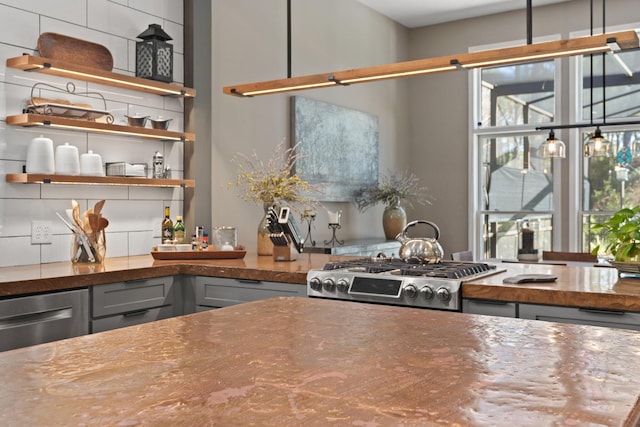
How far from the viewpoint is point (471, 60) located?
3.21 metres

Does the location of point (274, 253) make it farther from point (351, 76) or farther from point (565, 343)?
point (565, 343)

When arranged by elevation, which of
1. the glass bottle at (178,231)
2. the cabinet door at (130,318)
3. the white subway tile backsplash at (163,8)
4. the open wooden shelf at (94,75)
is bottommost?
the cabinet door at (130,318)

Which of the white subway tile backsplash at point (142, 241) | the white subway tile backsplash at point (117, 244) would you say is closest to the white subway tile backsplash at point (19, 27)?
the white subway tile backsplash at point (117, 244)

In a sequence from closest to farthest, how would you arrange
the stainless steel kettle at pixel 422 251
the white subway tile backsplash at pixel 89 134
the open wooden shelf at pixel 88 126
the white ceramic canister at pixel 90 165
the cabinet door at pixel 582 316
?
1. the cabinet door at pixel 582 316
2. the stainless steel kettle at pixel 422 251
3. the open wooden shelf at pixel 88 126
4. the white subway tile backsplash at pixel 89 134
5. the white ceramic canister at pixel 90 165

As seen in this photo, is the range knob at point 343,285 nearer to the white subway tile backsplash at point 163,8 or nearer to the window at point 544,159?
the white subway tile backsplash at point 163,8

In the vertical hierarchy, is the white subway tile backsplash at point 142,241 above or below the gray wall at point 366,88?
below

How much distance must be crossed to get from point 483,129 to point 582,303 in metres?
4.79

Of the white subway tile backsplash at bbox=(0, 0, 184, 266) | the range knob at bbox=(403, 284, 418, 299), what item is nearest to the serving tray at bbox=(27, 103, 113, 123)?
the white subway tile backsplash at bbox=(0, 0, 184, 266)

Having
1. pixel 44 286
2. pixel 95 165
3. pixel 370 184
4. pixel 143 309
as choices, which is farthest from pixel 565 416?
pixel 370 184

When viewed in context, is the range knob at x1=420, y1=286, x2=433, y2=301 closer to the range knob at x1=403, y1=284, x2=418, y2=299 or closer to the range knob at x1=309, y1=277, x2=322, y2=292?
the range knob at x1=403, y1=284, x2=418, y2=299

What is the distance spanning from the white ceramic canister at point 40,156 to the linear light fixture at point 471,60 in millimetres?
1101

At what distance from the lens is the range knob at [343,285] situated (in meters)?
3.10

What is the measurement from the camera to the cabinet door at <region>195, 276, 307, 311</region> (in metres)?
3.34

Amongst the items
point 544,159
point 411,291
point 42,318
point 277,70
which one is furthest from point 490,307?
point 544,159
